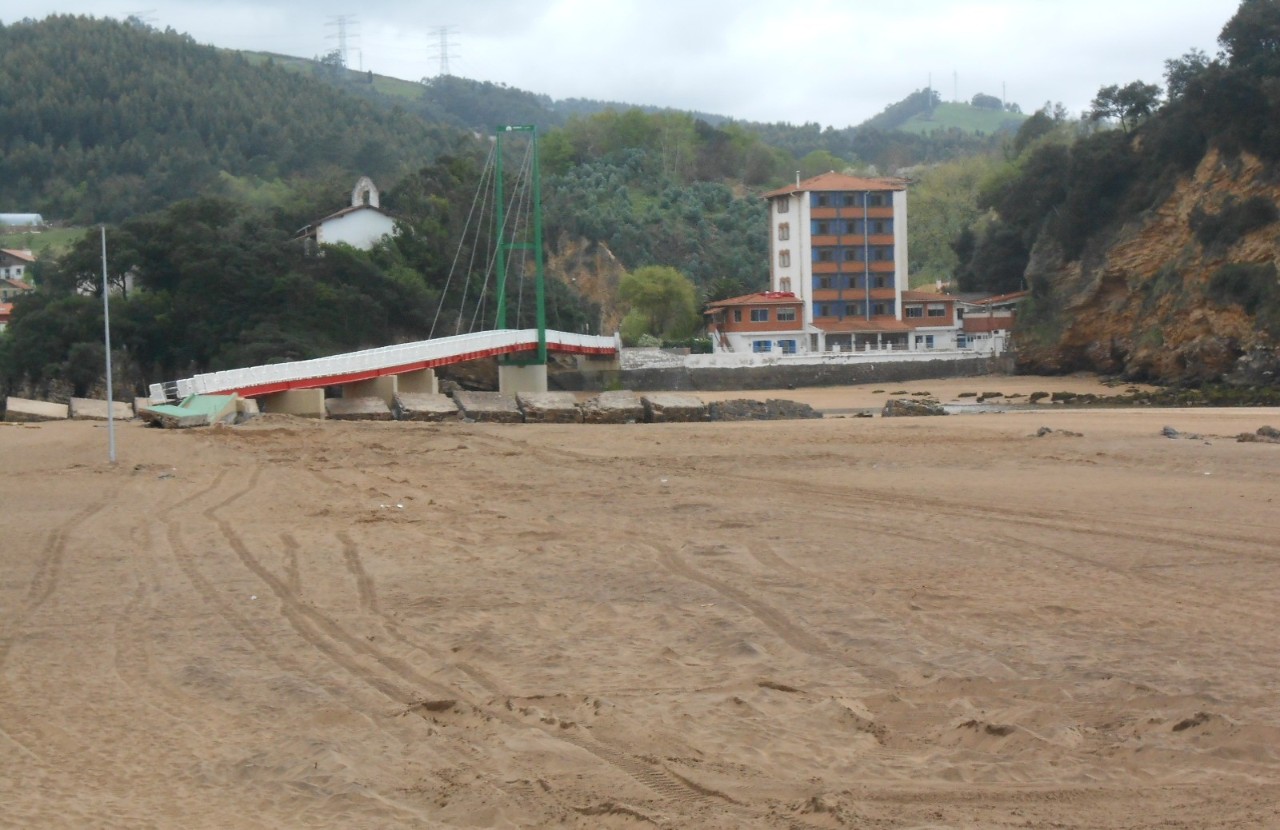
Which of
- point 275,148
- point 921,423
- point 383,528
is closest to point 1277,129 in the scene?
point 921,423

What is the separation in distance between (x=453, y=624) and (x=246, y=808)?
9.94ft

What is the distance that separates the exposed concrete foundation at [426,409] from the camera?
29.7 metres

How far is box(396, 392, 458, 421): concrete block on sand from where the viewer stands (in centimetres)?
2972

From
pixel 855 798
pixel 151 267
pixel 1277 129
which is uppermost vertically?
pixel 1277 129

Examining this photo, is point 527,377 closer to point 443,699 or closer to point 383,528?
point 383,528

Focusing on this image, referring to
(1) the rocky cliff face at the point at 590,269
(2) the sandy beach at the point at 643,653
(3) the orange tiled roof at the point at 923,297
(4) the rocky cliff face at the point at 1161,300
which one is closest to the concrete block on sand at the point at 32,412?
(2) the sandy beach at the point at 643,653

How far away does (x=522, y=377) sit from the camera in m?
47.9

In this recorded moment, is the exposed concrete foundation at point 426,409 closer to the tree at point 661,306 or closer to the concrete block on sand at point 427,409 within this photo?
the concrete block on sand at point 427,409

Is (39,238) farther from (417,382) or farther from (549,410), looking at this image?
(549,410)

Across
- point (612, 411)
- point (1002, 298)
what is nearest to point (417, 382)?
point (612, 411)

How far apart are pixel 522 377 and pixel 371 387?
1251 cm

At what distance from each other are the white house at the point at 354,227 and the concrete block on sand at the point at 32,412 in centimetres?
2751

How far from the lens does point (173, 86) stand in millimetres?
116812

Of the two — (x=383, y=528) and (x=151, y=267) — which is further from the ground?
(x=151, y=267)
